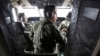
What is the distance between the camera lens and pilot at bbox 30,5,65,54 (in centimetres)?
90

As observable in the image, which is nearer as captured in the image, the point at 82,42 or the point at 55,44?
the point at 82,42

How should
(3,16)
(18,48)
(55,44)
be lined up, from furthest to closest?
1. (55,44)
2. (18,48)
3. (3,16)

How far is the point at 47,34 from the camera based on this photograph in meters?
0.97

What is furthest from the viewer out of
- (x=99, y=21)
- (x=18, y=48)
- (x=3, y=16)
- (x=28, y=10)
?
(x=28, y=10)

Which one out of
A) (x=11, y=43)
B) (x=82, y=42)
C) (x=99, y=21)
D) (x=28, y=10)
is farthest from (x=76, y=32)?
(x=28, y=10)

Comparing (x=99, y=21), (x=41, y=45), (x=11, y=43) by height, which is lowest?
(x=41, y=45)

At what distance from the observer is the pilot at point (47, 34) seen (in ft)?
2.97

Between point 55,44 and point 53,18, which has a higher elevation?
point 53,18

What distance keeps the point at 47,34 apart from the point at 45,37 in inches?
1.3

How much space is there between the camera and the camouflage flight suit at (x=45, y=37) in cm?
92

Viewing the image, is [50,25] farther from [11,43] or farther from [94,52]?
[94,52]

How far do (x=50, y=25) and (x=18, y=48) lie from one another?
1.00ft

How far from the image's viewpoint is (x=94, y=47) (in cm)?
48

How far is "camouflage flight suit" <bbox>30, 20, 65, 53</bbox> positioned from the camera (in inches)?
36.4
